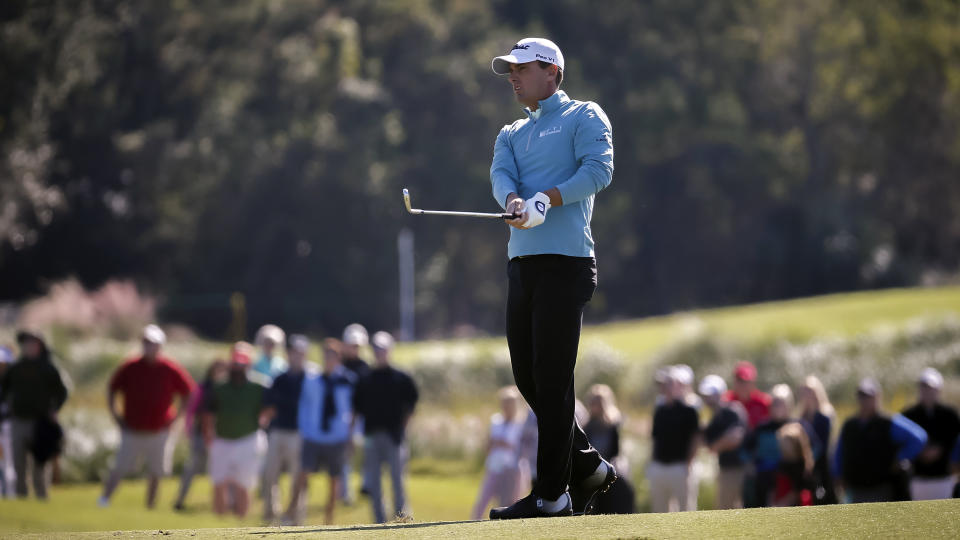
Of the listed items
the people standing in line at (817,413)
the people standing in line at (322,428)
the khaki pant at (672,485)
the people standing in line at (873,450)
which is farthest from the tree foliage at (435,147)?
the people standing in line at (873,450)

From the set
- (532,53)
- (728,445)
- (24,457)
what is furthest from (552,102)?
(24,457)

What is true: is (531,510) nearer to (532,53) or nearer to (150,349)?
(532,53)

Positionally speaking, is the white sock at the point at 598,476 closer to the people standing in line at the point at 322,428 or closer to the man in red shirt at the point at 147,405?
the people standing in line at the point at 322,428

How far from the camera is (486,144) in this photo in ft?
172

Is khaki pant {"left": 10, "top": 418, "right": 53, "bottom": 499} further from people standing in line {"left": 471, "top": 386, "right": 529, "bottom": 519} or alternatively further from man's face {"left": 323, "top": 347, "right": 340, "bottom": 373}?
people standing in line {"left": 471, "top": 386, "right": 529, "bottom": 519}

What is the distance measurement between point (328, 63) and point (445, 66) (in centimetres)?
458

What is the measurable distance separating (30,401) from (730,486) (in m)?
6.93

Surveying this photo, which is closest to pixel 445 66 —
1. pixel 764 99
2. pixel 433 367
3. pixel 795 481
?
pixel 764 99

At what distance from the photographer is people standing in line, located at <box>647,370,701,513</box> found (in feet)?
43.3

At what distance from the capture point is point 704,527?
214 inches

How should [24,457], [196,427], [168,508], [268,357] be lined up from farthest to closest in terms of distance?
[268,357], [196,427], [168,508], [24,457]

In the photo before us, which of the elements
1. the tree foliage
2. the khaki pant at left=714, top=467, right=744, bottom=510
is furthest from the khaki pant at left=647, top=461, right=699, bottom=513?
the tree foliage

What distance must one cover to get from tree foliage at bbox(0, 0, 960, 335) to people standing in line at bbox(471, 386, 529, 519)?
30450 mm

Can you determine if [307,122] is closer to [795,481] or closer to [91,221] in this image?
[91,221]
